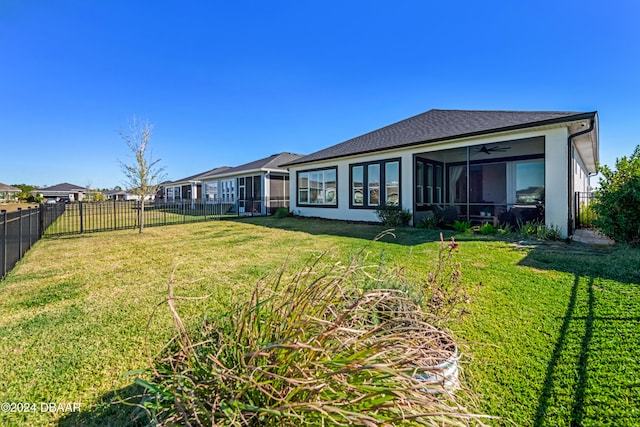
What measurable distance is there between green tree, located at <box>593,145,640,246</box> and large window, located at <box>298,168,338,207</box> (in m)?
9.64

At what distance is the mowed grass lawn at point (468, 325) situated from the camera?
1.99m

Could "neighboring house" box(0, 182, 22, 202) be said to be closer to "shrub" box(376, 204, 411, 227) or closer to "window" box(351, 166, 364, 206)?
"window" box(351, 166, 364, 206)

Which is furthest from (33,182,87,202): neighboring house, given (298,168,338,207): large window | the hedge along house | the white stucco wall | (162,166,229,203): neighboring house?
the white stucco wall

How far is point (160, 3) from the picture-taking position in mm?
9453

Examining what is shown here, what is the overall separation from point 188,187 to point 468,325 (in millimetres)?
38310

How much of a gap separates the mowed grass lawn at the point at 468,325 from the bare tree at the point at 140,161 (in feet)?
20.1

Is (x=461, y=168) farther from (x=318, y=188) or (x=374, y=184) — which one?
(x=318, y=188)

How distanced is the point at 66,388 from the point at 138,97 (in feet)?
55.6

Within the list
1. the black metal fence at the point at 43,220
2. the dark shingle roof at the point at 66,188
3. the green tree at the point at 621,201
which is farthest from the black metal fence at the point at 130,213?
the dark shingle roof at the point at 66,188

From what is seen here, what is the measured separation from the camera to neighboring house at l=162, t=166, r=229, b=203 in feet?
111

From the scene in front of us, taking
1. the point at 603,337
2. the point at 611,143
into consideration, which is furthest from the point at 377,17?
the point at 611,143

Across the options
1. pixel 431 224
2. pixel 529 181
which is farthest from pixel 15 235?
pixel 529 181

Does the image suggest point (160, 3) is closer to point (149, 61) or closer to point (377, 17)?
point (149, 61)

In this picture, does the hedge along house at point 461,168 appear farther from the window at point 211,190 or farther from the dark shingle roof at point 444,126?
the window at point 211,190
